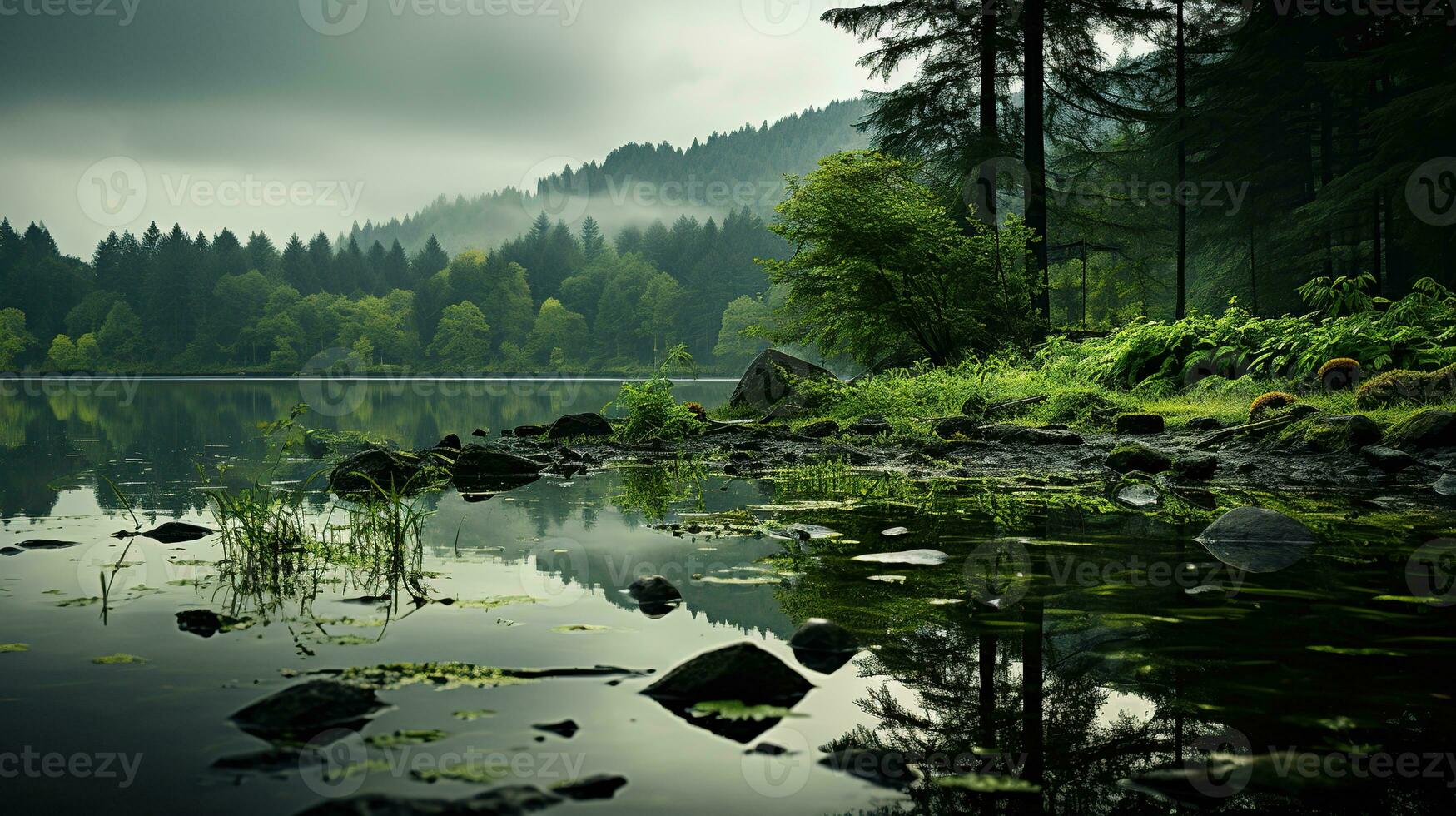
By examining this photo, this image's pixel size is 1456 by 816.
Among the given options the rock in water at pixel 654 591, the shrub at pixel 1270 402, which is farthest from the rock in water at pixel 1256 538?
the shrub at pixel 1270 402

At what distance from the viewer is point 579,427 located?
1555cm

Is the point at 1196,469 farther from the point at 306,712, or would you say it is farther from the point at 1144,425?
the point at 306,712

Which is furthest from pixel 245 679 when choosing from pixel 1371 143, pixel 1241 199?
pixel 1241 199

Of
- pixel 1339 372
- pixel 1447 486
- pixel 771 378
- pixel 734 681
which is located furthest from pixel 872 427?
pixel 734 681

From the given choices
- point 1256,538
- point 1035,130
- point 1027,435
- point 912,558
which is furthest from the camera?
point 1035,130

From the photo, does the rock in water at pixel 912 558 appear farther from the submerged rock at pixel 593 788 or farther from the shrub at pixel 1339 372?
the shrub at pixel 1339 372

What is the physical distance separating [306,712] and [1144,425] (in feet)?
34.2

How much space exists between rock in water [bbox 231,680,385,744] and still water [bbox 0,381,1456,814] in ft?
0.22

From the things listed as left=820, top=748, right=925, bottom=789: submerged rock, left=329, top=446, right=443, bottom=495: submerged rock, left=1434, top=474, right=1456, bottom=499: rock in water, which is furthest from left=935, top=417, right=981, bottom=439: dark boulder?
left=820, top=748, right=925, bottom=789: submerged rock

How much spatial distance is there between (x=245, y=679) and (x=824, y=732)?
2052 mm

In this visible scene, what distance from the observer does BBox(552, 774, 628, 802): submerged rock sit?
7.10ft

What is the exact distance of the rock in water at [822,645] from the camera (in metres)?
3.27

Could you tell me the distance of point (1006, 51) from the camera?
20359 millimetres

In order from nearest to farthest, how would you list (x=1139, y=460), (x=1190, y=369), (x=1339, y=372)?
(x=1139, y=460), (x=1339, y=372), (x=1190, y=369)
